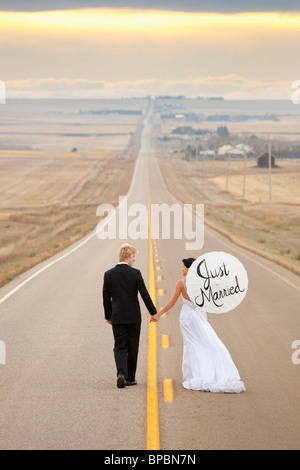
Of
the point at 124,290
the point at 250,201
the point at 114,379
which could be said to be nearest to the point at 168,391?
the point at 114,379

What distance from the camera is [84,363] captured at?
12.3 meters

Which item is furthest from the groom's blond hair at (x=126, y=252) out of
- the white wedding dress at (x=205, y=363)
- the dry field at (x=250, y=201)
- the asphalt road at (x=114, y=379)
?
the dry field at (x=250, y=201)

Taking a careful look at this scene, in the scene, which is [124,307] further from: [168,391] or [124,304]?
[168,391]

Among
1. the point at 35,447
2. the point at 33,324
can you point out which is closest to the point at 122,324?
the point at 35,447

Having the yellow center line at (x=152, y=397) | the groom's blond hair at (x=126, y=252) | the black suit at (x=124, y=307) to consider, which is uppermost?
the groom's blond hair at (x=126, y=252)

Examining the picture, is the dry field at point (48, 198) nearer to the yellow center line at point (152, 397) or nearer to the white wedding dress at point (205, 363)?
the yellow center line at point (152, 397)

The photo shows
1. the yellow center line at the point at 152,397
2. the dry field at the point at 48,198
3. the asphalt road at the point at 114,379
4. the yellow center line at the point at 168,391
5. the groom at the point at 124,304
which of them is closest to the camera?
the yellow center line at the point at 152,397

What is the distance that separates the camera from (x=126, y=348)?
10766 mm

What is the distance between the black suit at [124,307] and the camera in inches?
418

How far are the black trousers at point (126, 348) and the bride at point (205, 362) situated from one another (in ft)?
2.26

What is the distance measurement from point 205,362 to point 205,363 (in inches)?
0.6

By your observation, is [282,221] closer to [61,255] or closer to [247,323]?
[61,255]

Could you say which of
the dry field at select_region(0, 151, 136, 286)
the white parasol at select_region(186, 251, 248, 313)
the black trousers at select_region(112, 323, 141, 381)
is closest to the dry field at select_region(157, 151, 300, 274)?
the dry field at select_region(0, 151, 136, 286)

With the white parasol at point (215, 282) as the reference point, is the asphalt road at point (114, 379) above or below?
below
